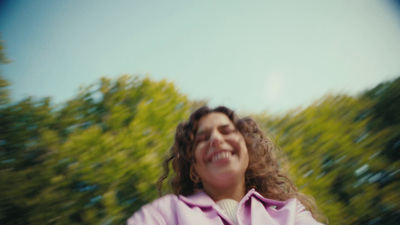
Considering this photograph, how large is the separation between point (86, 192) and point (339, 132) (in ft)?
9.98

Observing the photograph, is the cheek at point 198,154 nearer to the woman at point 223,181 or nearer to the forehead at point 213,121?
the woman at point 223,181

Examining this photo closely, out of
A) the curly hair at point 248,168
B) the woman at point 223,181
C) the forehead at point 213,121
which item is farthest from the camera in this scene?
the curly hair at point 248,168

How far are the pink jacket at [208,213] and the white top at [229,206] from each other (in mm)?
53

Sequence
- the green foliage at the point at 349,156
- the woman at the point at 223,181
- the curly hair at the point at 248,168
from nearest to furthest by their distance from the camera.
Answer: the woman at the point at 223,181, the curly hair at the point at 248,168, the green foliage at the point at 349,156

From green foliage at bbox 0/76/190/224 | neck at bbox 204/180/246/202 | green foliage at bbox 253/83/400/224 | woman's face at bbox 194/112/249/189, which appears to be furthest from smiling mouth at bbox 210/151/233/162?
green foliage at bbox 253/83/400/224

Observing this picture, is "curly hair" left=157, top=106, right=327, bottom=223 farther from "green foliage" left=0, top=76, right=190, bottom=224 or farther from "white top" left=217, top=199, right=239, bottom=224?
"green foliage" left=0, top=76, right=190, bottom=224

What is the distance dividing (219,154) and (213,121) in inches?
12.7

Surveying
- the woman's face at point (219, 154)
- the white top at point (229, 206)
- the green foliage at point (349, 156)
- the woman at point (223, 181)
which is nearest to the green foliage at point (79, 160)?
the woman at point (223, 181)

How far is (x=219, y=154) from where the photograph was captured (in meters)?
1.89

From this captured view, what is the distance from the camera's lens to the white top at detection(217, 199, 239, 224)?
181 cm

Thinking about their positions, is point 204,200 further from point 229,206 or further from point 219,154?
point 219,154

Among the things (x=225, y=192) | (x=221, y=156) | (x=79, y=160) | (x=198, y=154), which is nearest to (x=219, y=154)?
(x=221, y=156)

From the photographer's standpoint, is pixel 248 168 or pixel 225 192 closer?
pixel 225 192

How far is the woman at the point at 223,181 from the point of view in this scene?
1708 mm
